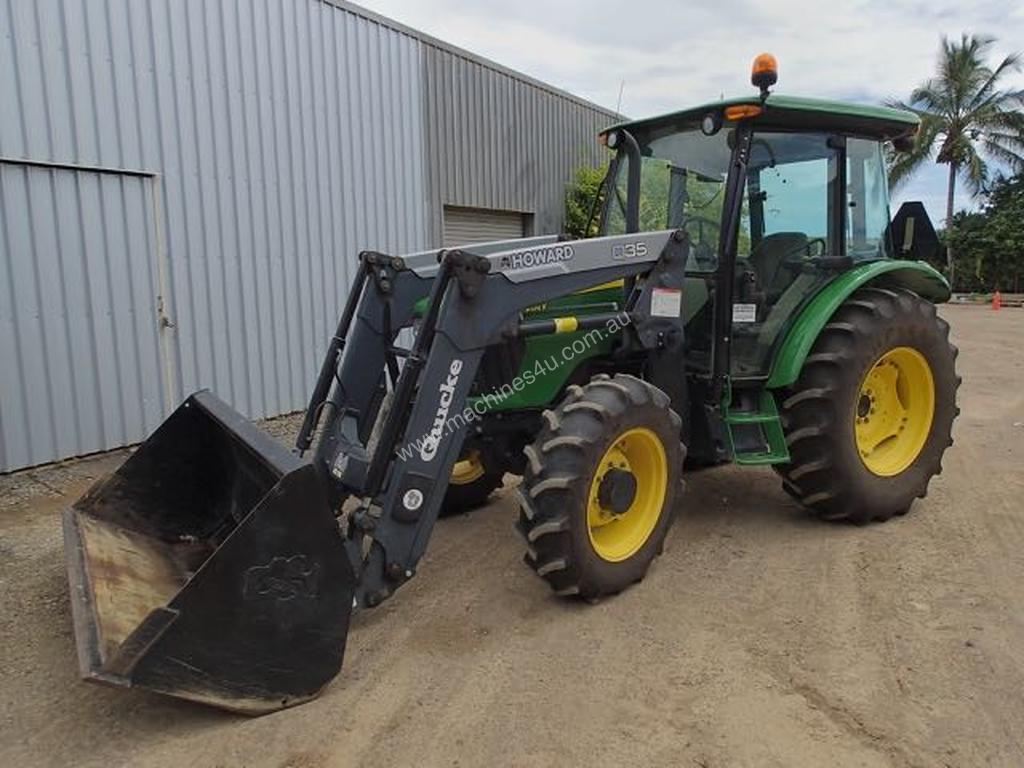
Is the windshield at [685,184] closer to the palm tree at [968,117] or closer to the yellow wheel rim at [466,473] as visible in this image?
the yellow wheel rim at [466,473]

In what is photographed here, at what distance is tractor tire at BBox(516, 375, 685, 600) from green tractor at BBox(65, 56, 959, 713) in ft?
0.04

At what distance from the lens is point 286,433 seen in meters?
7.30

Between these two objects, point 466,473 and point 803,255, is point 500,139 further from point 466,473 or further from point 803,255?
point 466,473

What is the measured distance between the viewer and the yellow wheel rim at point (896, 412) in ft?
15.6

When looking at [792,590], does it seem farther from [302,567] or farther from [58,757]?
[58,757]

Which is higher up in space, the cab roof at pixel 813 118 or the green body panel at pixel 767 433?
the cab roof at pixel 813 118

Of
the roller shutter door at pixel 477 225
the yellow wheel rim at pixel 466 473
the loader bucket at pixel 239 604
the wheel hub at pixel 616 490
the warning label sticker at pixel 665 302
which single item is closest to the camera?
the loader bucket at pixel 239 604

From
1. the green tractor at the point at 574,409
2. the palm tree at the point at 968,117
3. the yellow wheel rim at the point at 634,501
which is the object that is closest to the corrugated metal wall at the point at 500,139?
the green tractor at the point at 574,409

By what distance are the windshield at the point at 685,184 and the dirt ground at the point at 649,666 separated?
167 centimetres

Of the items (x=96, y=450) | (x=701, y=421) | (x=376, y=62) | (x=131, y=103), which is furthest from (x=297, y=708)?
(x=376, y=62)

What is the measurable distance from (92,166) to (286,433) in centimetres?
265

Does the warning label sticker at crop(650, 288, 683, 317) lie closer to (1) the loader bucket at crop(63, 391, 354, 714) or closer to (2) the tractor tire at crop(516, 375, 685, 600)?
(2) the tractor tire at crop(516, 375, 685, 600)

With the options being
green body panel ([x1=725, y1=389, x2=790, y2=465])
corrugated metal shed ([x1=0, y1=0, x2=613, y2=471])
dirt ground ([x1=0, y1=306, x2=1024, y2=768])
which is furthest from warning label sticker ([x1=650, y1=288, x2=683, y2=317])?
corrugated metal shed ([x1=0, y1=0, x2=613, y2=471])

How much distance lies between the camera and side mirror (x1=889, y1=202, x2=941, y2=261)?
484cm
